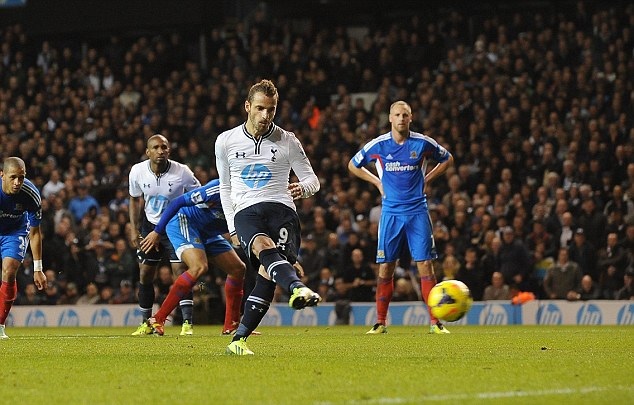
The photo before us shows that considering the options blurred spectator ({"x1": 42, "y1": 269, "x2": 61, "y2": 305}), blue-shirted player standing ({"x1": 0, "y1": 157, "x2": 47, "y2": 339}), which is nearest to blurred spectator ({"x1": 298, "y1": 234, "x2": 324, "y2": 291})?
blurred spectator ({"x1": 42, "y1": 269, "x2": 61, "y2": 305})

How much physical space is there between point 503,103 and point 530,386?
1653cm

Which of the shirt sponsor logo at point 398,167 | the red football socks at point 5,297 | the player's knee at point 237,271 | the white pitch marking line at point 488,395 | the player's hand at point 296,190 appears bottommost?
the red football socks at point 5,297

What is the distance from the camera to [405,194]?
14578 mm

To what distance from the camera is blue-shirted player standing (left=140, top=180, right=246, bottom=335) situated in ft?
45.8

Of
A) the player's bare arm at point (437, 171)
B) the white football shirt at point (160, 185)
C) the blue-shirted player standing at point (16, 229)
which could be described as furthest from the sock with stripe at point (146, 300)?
the player's bare arm at point (437, 171)

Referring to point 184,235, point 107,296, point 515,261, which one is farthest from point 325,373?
point 107,296

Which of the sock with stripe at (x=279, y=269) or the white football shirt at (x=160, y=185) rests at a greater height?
the white football shirt at (x=160, y=185)

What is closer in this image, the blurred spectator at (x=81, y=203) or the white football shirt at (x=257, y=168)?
the white football shirt at (x=257, y=168)

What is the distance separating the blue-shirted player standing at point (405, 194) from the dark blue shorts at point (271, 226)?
5.42 metres

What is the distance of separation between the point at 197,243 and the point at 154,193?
3.36 feet

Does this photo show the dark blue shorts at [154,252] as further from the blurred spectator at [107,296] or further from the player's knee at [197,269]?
the blurred spectator at [107,296]

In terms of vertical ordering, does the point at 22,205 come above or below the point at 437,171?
below

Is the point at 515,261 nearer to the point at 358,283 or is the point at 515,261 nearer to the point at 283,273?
the point at 358,283

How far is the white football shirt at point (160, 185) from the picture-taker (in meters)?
14.9
